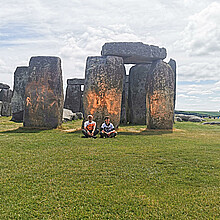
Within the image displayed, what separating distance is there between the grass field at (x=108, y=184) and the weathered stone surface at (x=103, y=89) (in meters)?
3.98

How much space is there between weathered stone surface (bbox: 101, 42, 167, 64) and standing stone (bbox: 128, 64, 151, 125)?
2.59m

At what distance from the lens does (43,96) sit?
9305mm

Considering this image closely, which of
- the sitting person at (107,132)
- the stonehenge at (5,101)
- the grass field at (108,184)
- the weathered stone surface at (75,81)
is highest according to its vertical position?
the weathered stone surface at (75,81)

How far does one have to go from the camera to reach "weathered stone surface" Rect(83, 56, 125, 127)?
9.21 m

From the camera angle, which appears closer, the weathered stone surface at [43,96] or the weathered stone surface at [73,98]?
the weathered stone surface at [43,96]

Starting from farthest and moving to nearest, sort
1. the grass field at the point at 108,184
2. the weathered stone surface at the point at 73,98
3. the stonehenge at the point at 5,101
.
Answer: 1. the weathered stone surface at the point at 73,98
2. the stonehenge at the point at 5,101
3. the grass field at the point at 108,184

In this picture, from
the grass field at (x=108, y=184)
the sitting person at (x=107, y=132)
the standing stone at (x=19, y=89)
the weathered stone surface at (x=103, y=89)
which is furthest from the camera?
the standing stone at (x=19, y=89)

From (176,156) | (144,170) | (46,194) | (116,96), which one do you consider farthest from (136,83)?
(46,194)

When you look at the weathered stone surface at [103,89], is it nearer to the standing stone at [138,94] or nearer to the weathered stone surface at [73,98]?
the standing stone at [138,94]

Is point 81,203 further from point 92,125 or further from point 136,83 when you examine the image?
point 136,83

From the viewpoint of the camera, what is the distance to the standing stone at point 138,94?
43.3 ft

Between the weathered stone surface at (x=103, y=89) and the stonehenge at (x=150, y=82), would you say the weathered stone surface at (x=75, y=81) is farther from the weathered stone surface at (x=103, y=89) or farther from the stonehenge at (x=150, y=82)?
the weathered stone surface at (x=103, y=89)

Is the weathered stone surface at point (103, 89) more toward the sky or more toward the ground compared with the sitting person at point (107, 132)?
more toward the sky

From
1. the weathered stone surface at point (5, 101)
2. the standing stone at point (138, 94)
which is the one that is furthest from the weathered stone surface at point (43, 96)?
the weathered stone surface at point (5, 101)
